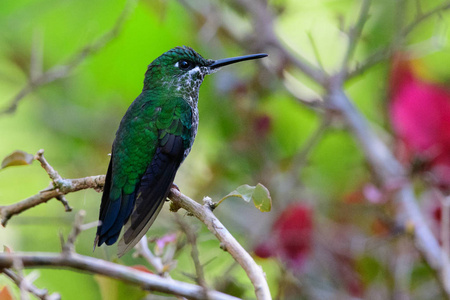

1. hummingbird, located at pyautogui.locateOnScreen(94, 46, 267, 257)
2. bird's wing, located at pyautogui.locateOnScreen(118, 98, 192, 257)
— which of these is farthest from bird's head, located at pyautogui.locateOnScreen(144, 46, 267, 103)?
bird's wing, located at pyautogui.locateOnScreen(118, 98, 192, 257)

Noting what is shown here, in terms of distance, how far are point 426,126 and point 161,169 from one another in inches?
56.9

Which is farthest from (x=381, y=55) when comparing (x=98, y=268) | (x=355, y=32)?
(x=98, y=268)

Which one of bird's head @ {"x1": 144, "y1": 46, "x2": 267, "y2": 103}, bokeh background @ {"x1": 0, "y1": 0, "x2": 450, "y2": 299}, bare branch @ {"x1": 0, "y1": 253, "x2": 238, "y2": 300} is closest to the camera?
bare branch @ {"x1": 0, "y1": 253, "x2": 238, "y2": 300}

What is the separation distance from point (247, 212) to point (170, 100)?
1357 mm

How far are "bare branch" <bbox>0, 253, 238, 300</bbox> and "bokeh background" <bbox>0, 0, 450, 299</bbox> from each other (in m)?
1.62

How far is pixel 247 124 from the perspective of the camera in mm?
3412

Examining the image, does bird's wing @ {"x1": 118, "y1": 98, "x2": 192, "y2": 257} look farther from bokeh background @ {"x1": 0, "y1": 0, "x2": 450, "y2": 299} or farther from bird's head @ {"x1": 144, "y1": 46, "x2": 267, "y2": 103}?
bokeh background @ {"x1": 0, "y1": 0, "x2": 450, "y2": 299}

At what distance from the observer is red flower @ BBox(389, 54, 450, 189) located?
2.87m

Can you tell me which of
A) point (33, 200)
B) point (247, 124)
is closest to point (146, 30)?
point (247, 124)

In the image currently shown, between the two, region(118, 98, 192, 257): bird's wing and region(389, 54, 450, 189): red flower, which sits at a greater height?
region(389, 54, 450, 189): red flower

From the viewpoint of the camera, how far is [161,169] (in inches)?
80.4

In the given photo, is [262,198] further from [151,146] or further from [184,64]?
[184,64]

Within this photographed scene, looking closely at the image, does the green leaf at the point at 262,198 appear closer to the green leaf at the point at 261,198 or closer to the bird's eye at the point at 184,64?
the green leaf at the point at 261,198

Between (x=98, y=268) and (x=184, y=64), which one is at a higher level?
(x=184, y=64)
